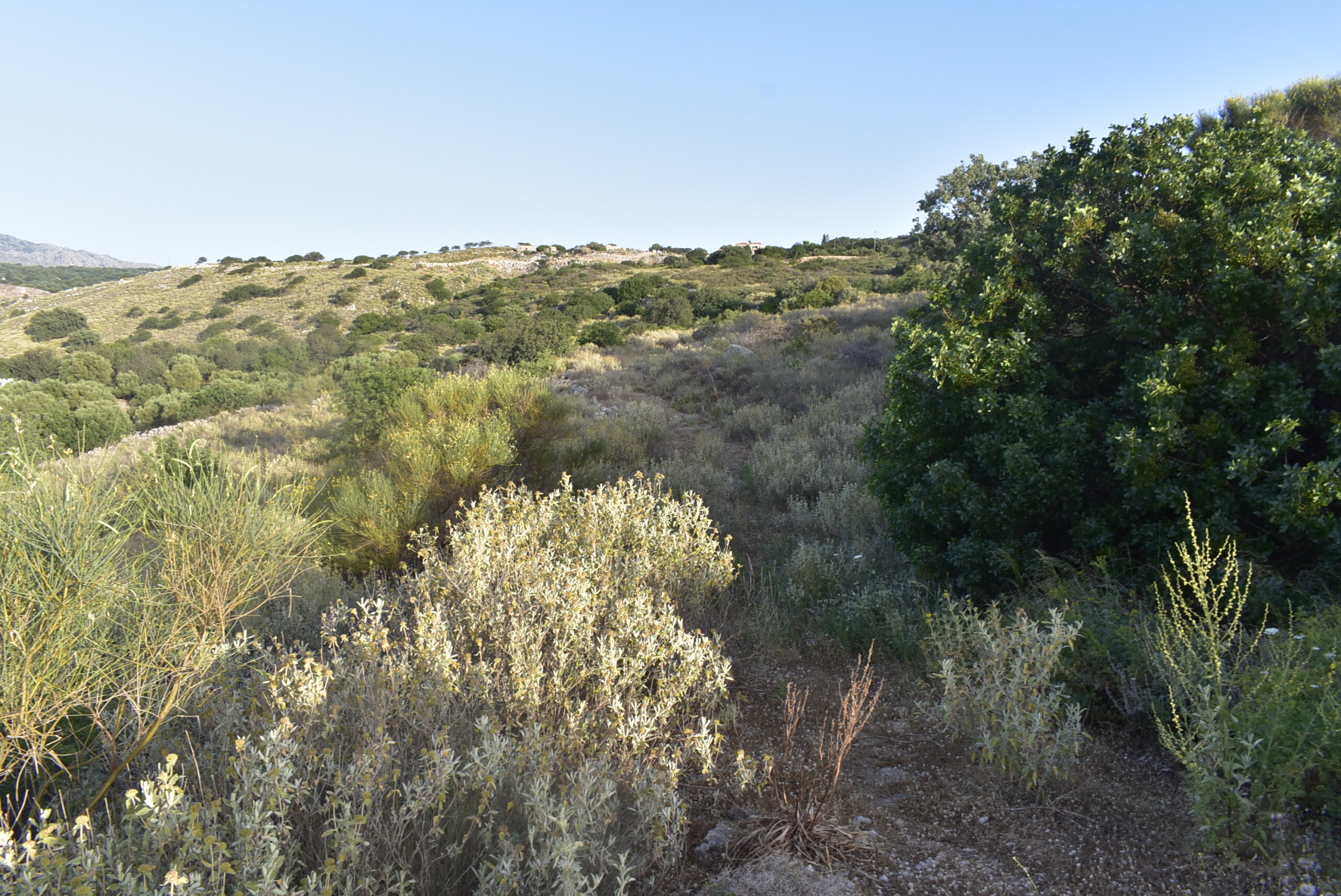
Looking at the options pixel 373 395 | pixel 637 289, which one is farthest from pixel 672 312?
pixel 373 395

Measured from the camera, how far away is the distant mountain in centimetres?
10106

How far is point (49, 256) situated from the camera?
115 m

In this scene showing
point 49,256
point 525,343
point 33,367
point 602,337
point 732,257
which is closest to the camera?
point 525,343

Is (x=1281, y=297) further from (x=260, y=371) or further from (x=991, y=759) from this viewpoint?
(x=260, y=371)

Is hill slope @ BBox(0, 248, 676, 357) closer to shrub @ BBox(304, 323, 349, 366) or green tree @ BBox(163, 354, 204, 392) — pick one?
shrub @ BBox(304, 323, 349, 366)

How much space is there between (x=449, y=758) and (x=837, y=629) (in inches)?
114

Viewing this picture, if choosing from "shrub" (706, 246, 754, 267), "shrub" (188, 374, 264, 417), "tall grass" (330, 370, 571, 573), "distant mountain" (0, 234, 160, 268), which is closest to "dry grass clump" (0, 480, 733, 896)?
"tall grass" (330, 370, 571, 573)

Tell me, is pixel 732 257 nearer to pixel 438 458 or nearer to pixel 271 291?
pixel 271 291

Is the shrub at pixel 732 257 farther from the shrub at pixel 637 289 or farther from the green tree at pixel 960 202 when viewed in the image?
the green tree at pixel 960 202

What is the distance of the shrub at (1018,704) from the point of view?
273cm

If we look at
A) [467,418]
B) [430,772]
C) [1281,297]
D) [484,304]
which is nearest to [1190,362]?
[1281,297]

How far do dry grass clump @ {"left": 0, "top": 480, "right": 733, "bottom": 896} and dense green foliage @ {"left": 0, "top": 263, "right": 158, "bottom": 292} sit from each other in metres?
51.1

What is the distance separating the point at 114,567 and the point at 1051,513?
181 inches

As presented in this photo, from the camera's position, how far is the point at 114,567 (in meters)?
2.58
